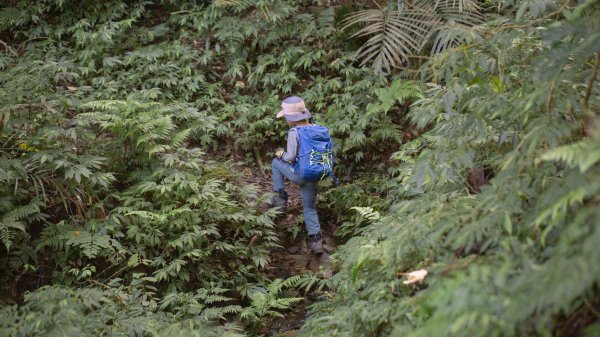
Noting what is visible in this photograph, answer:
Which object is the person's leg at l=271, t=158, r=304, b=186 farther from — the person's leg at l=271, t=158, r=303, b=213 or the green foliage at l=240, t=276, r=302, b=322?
the green foliage at l=240, t=276, r=302, b=322

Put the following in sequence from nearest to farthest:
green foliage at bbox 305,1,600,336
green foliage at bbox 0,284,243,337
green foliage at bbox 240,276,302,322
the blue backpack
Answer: green foliage at bbox 305,1,600,336, green foliage at bbox 0,284,243,337, green foliage at bbox 240,276,302,322, the blue backpack

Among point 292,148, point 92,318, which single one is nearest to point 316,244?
point 292,148

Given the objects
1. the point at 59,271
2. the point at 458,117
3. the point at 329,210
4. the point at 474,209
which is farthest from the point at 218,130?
the point at 474,209

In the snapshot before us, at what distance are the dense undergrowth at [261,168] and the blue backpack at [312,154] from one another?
2.34ft

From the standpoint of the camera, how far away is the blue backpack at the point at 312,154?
19.4 feet

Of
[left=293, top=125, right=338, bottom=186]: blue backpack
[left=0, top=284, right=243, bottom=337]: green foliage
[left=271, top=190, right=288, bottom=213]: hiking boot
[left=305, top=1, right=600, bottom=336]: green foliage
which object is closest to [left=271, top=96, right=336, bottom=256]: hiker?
[left=293, top=125, right=338, bottom=186]: blue backpack

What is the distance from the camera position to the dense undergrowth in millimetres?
2504

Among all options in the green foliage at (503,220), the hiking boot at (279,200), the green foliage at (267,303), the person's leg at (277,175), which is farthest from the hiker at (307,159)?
the green foliage at (503,220)

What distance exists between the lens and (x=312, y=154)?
5930mm

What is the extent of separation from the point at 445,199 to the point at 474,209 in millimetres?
526

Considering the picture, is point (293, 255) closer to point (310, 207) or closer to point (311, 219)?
point (311, 219)

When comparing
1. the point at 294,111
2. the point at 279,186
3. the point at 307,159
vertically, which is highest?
the point at 294,111

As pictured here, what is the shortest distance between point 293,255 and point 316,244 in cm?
35

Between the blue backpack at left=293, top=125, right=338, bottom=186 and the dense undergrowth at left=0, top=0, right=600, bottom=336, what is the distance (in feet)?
2.34
